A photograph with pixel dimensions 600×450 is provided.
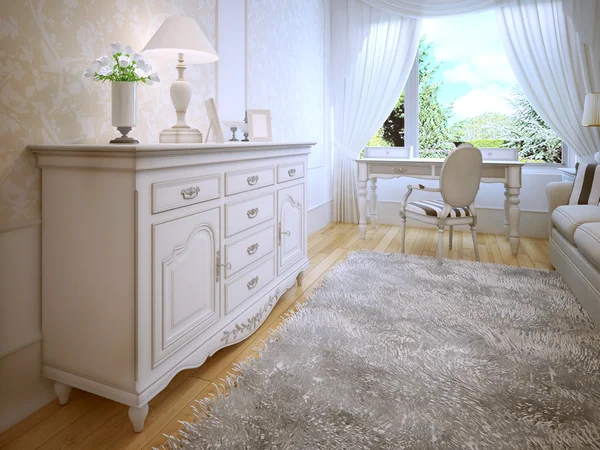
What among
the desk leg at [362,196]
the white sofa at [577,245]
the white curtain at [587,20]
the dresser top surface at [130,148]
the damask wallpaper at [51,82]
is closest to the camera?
the dresser top surface at [130,148]

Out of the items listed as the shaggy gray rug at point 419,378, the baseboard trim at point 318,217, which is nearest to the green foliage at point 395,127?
the baseboard trim at point 318,217

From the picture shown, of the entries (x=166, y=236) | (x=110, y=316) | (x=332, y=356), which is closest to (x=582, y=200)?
(x=332, y=356)

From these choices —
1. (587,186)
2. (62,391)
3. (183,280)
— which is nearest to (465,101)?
(587,186)

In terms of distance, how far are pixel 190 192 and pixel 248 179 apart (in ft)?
1.60

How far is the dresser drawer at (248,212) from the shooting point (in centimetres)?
193

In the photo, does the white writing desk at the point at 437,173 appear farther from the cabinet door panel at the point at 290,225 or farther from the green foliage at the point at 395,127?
the cabinet door panel at the point at 290,225

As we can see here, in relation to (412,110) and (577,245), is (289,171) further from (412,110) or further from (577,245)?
(412,110)

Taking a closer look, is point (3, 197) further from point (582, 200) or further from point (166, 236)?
point (582, 200)

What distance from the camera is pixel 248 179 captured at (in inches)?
81.4

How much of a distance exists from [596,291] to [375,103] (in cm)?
333

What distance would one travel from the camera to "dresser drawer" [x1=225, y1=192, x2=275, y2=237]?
75.8 inches

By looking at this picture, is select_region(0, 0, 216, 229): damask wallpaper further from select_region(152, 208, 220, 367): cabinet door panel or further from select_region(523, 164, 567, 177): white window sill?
select_region(523, 164, 567, 177): white window sill

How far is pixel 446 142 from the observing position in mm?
5027

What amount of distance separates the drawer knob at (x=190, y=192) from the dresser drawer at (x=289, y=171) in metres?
0.83
